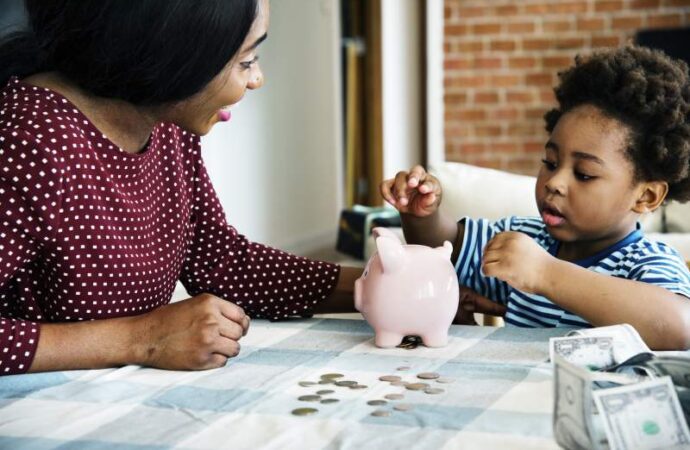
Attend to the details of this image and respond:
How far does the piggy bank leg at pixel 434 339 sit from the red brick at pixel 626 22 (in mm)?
4732

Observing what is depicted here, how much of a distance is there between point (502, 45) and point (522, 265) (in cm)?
464

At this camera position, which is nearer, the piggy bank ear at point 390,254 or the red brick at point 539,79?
the piggy bank ear at point 390,254

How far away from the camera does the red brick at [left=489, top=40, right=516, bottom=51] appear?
5.58 metres

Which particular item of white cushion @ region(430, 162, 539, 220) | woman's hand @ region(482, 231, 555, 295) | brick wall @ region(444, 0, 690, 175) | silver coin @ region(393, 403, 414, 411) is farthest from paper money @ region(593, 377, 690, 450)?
brick wall @ region(444, 0, 690, 175)

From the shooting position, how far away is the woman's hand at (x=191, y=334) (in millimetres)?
997

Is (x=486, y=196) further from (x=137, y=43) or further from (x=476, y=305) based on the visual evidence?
(x=137, y=43)

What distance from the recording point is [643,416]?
72 cm

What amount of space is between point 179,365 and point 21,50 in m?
0.47

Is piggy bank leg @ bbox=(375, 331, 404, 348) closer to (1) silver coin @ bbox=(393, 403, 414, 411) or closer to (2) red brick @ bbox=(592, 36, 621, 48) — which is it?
(1) silver coin @ bbox=(393, 403, 414, 411)

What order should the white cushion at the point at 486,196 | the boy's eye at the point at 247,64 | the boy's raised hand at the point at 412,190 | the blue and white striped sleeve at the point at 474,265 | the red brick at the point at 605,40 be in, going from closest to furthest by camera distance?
1. the boy's eye at the point at 247,64
2. the boy's raised hand at the point at 412,190
3. the blue and white striped sleeve at the point at 474,265
4. the white cushion at the point at 486,196
5. the red brick at the point at 605,40

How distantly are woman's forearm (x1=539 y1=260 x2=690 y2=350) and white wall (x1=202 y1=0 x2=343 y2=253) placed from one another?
2.98m

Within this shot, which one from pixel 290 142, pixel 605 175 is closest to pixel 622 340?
pixel 605 175

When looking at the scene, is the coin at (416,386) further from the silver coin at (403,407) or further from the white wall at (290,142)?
the white wall at (290,142)

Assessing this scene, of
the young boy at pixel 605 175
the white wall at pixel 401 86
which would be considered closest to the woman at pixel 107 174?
the young boy at pixel 605 175
